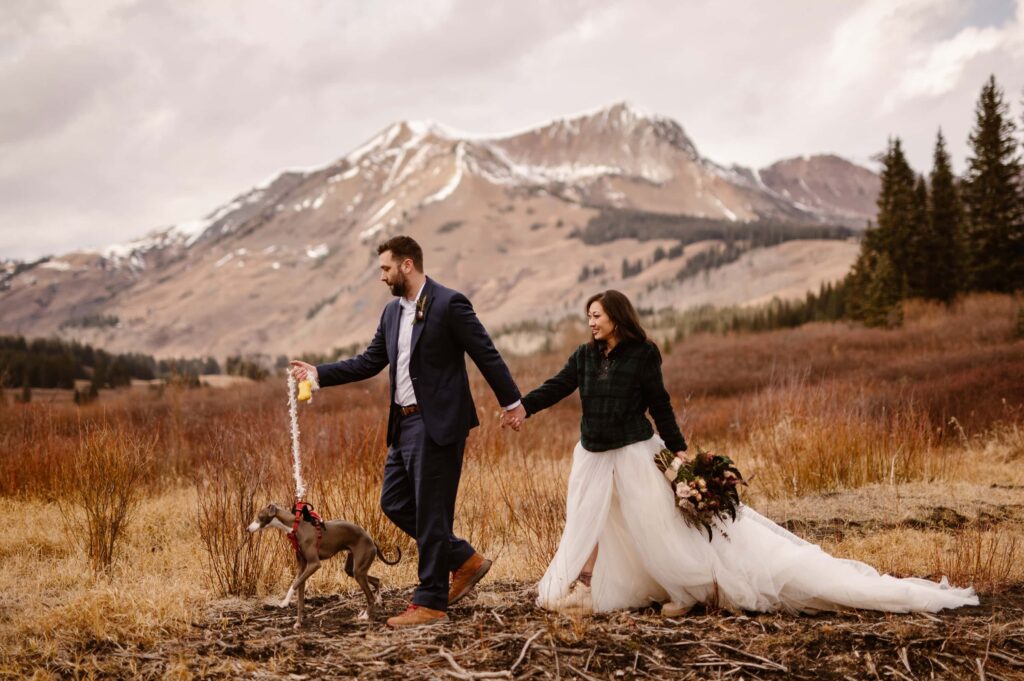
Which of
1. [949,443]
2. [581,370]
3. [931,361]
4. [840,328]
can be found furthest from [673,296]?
[581,370]

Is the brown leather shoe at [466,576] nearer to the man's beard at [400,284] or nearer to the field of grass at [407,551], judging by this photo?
the field of grass at [407,551]

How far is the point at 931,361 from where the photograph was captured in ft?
81.9

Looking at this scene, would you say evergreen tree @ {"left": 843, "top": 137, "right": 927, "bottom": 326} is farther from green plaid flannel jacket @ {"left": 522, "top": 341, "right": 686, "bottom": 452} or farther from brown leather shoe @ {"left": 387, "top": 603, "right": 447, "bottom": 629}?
brown leather shoe @ {"left": 387, "top": 603, "right": 447, "bottom": 629}

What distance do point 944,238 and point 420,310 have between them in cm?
4434

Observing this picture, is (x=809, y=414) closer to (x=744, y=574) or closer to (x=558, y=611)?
(x=744, y=574)

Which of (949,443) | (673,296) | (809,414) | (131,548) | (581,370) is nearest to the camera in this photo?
(581,370)

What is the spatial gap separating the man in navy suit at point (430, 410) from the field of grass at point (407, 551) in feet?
1.09

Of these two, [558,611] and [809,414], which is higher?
[809,414]

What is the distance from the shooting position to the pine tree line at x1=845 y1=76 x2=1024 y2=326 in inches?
1603

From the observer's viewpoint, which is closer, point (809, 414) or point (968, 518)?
point (968, 518)

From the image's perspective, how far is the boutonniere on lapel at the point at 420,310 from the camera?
18.9 feet

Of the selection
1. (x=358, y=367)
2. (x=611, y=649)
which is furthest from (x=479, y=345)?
(x=611, y=649)

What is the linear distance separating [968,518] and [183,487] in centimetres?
1064

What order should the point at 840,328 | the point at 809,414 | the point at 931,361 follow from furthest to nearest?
the point at 840,328 → the point at 931,361 → the point at 809,414
